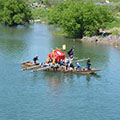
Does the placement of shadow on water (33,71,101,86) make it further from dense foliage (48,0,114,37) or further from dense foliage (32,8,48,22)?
dense foliage (32,8,48,22)

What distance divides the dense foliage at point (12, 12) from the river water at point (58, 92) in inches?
1652

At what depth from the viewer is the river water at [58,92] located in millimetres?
31969

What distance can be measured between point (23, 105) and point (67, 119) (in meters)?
5.10

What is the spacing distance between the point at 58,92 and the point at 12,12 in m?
65.6

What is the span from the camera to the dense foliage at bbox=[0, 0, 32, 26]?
324ft

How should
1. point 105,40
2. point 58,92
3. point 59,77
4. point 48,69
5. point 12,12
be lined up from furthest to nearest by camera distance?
point 12,12, point 105,40, point 48,69, point 59,77, point 58,92

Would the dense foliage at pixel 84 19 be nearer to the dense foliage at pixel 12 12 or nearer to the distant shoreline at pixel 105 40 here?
the distant shoreline at pixel 105 40

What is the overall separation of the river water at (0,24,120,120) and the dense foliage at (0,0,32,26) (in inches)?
1652

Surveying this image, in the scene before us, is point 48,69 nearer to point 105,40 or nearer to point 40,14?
point 105,40

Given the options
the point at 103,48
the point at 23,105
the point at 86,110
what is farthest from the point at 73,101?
the point at 103,48

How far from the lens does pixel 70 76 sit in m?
44.0

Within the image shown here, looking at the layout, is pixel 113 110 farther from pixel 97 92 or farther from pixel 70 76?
pixel 70 76

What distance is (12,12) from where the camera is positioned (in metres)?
99.4

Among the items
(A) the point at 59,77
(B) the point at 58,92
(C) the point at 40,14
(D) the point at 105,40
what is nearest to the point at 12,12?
(C) the point at 40,14
